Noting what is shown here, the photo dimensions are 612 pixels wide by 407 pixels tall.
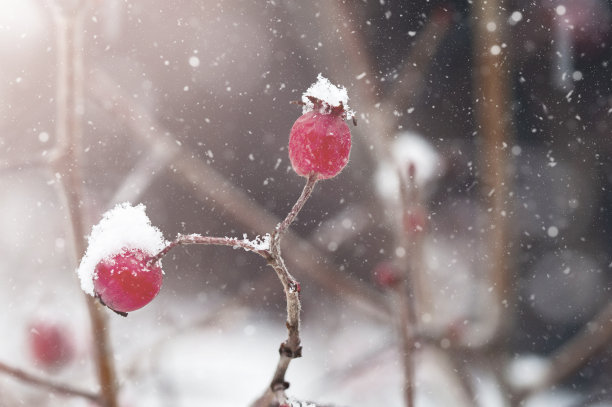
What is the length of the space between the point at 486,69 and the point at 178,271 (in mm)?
1329

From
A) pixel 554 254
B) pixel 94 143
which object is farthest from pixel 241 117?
pixel 554 254

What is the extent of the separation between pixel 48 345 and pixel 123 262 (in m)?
0.75

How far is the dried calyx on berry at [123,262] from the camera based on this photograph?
1.08 ft

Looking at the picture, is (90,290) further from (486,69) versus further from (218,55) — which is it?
(218,55)

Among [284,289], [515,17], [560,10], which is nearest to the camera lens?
[284,289]

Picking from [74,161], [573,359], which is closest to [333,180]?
[573,359]

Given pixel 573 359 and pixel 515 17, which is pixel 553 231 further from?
pixel 573 359

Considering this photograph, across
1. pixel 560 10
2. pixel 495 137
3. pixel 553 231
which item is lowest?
pixel 495 137

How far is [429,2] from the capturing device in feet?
6.00

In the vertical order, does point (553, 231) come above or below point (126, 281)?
above

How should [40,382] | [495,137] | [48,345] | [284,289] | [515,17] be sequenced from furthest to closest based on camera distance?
[515,17] < [495,137] < [48,345] < [40,382] < [284,289]

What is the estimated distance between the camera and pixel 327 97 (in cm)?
35

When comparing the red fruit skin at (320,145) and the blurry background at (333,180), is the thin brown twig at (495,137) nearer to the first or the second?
the blurry background at (333,180)

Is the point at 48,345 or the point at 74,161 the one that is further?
the point at 48,345
